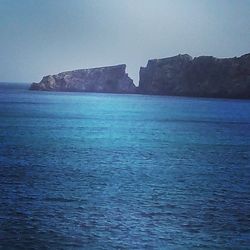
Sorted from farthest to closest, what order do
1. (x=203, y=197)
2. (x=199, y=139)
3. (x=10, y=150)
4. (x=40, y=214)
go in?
(x=199, y=139), (x=10, y=150), (x=203, y=197), (x=40, y=214)

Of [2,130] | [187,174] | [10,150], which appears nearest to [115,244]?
[187,174]

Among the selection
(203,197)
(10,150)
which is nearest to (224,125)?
(10,150)

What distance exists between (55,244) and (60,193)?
35.7 feet

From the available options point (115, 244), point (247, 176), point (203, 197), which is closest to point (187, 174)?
point (247, 176)

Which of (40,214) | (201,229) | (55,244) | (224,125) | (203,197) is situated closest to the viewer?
(55,244)

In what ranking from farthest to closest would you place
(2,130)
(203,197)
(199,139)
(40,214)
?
(2,130), (199,139), (203,197), (40,214)

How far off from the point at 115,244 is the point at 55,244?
2872mm

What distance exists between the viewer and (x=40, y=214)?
30.0 metres

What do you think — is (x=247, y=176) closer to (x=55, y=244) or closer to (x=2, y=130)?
(x=55, y=244)

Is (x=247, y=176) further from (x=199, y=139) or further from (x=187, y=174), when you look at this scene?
(x=199, y=139)

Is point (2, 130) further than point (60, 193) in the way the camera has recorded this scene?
Yes

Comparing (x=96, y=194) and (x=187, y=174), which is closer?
(x=96, y=194)

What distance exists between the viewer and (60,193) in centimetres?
3572

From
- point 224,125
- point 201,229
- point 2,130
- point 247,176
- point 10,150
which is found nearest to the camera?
point 201,229
